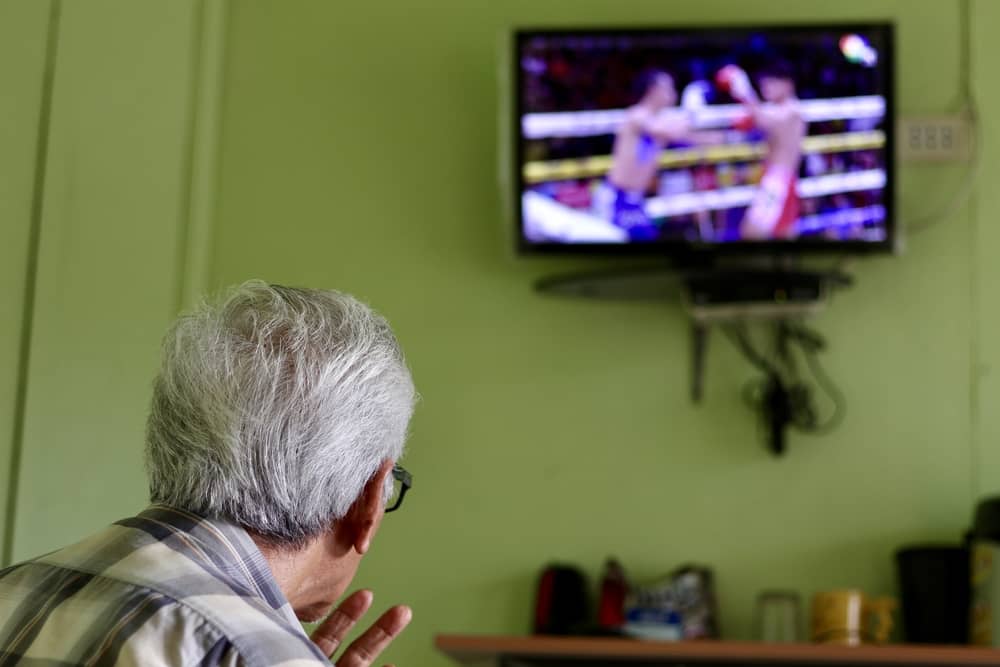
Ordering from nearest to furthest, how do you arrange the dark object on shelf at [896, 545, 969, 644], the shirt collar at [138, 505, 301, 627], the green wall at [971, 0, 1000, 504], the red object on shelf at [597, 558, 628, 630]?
the shirt collar at [138, 505, 301, 627] → the dark object on shelf at [896, 545, 969, 644] → the red object on shelf at [597, 558, 628, 630] → the green wall at [971, 0, 1000, 504]

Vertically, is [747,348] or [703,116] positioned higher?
[703,116]

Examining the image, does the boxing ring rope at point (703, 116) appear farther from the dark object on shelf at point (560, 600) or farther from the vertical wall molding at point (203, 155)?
the dark object on shelf at point (560, 600)

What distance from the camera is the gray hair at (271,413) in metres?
1.36

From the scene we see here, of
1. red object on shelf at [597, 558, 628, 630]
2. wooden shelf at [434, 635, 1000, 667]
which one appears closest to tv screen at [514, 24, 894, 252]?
red object on shelf at [597, 558, 628, 630]

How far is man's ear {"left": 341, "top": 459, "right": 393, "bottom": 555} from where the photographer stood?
4.80 ft


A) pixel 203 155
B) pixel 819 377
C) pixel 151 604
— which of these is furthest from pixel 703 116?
pixel 151 604

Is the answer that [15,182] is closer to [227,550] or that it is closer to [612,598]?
[227,550]

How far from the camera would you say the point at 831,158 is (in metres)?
2.94

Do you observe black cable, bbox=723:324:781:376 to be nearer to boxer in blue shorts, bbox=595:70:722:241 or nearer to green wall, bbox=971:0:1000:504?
boxer in blue shorts, bbox=595:70:722:241

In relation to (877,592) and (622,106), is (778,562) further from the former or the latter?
(622,106)

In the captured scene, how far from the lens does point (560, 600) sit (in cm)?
297

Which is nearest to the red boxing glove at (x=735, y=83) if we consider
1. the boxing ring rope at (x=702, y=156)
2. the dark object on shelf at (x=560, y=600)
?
the boxing ring rope at (x=702, y=156)

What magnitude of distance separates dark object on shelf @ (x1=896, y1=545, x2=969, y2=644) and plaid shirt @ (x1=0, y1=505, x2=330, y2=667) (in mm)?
1870

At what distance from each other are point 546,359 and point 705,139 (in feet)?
1.99
